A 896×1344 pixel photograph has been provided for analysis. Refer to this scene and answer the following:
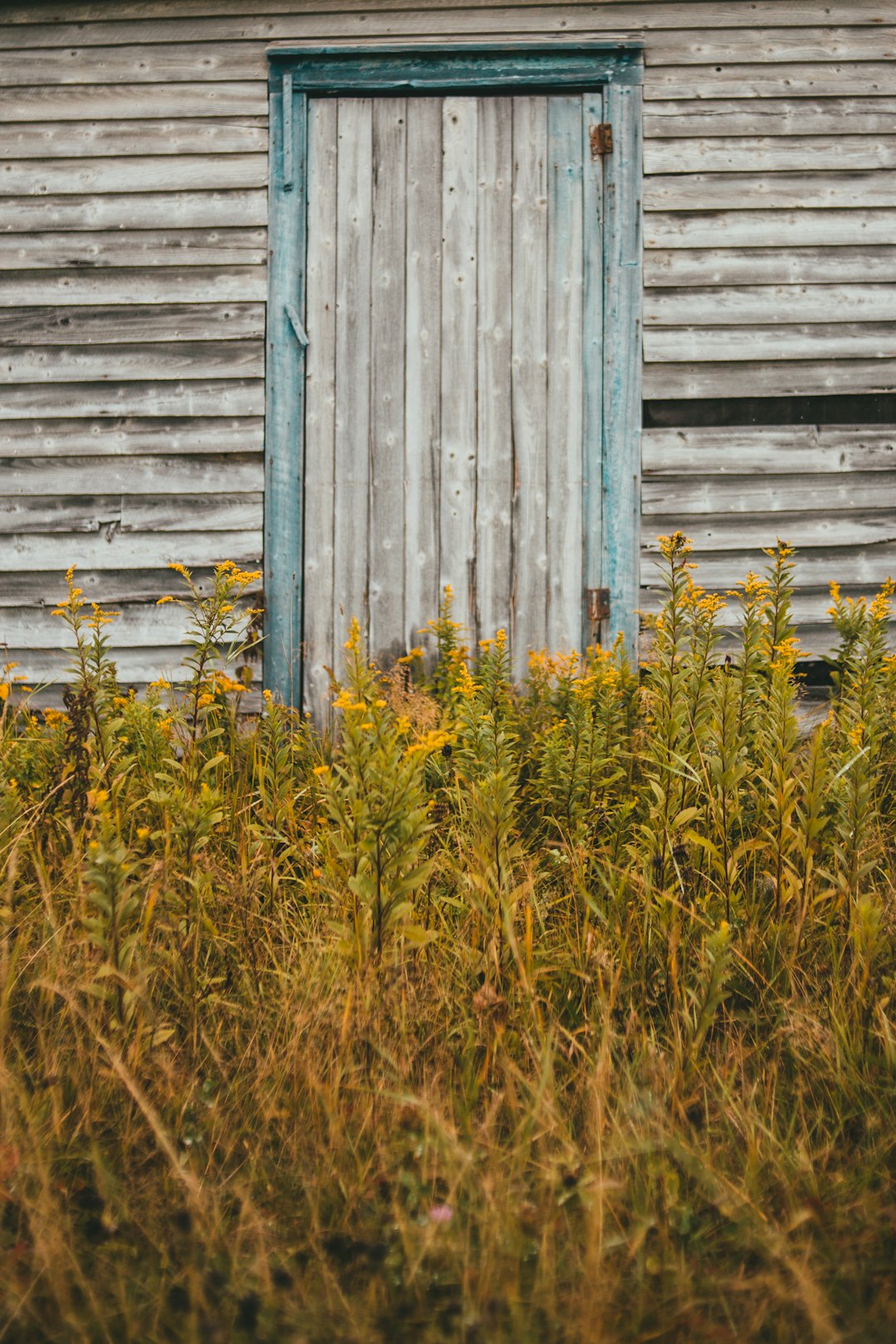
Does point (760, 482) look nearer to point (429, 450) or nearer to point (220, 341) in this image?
point (429, 450)

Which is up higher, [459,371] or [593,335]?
[593,335]

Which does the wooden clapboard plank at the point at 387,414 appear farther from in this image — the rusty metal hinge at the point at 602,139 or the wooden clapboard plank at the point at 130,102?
the rusty metal hinge at the point at 602,139

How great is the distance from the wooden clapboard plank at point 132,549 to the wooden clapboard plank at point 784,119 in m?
2.43

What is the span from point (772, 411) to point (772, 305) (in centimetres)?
43

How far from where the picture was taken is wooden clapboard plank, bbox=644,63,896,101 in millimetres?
3797

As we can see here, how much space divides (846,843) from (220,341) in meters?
3.17

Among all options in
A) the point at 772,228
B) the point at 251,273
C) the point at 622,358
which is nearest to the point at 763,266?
the point at 772,228

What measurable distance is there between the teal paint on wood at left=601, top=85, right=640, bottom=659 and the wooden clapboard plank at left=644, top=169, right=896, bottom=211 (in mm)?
136

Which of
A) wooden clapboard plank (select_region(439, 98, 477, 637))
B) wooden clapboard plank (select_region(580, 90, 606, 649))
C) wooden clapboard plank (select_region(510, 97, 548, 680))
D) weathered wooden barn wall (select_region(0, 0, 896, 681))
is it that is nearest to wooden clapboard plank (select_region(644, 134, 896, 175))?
weathered wooden barn wall (select_region(0, 0, 896, 681))

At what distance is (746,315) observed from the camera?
3.80 meters

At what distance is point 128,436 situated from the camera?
391 cm

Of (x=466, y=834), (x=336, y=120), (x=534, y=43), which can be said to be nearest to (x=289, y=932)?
(x=466, y=834)

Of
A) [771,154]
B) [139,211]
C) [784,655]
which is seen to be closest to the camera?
[784,655]

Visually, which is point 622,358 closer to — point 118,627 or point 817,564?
point 817,564
